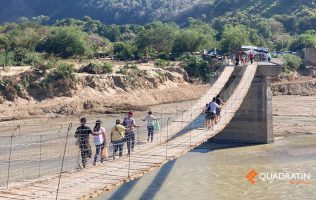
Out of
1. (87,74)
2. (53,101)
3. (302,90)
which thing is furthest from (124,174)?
(302,90)

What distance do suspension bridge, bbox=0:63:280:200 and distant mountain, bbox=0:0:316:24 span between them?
96.3 meters

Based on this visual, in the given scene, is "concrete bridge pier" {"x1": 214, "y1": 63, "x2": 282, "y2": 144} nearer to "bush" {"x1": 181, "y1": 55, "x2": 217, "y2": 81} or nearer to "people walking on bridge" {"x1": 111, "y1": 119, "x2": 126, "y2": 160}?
"people walking on bridge" {"x1": 111, "y1": 119, "x2": 126, "y2": 160}

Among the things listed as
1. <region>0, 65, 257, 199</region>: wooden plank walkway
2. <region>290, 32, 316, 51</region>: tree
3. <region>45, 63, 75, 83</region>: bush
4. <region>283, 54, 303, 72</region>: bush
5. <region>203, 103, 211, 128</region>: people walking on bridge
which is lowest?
<region>0, 65, 257, 199</region>: wooden plank walkway

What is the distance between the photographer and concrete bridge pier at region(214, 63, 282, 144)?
105 ft

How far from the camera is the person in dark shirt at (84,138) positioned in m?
14.9

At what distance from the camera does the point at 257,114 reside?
32000 mm

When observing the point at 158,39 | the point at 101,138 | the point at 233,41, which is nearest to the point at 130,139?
the point at 101,138

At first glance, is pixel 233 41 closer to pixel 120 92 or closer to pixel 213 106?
pixel 120 92

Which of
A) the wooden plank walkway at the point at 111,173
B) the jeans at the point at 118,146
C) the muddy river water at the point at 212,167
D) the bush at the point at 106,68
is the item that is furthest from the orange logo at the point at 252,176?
the bush at the point at 106,68

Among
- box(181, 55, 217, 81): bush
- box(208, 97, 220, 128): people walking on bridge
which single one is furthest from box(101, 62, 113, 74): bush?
box(208, 97, 220, 128): people walking on bridge

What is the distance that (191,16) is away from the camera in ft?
491

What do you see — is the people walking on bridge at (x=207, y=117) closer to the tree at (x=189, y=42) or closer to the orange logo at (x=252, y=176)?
the orange logo at (x=252, y=176)

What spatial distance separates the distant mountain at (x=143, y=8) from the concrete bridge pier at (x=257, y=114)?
95.7m

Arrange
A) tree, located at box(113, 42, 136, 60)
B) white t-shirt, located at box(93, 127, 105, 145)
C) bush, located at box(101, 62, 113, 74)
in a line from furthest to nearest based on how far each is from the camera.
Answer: tree, located at box(113, 42, 136, 60)
bush, located at box(101, 62, 113, 74)
white t-shirt, located at box(93, 127, 105, 145)
